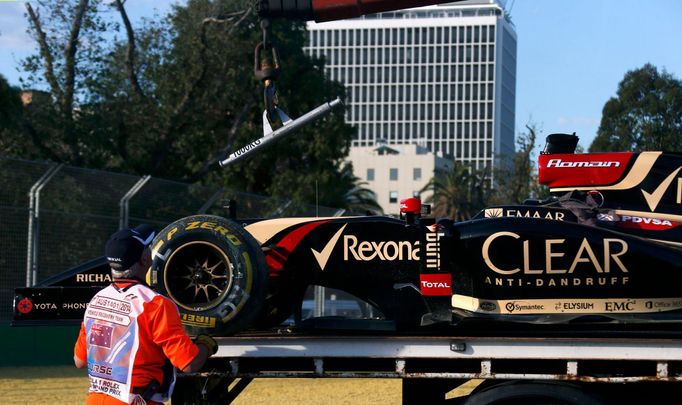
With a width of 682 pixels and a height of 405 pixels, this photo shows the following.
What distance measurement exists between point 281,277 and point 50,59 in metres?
28.1

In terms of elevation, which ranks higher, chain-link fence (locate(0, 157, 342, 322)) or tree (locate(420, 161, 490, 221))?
tree (locate(420, 161, 490, 221))

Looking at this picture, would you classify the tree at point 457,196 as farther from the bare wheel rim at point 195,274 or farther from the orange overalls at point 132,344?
the orange overalls at point 132,344

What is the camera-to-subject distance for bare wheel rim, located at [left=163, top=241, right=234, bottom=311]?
21.4 feet

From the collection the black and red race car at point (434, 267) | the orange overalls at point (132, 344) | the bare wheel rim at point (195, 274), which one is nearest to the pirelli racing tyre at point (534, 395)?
the black and red race car at point (434, 267)

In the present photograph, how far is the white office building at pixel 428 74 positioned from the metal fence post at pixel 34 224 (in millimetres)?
132506

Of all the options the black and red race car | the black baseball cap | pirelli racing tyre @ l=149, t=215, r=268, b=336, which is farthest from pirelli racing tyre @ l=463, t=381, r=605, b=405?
the black baseball cap

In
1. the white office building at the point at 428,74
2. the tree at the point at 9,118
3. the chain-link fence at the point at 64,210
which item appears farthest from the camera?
the white office building at the point at 428,74

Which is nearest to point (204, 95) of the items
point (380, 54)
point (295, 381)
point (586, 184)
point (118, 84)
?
point (118, 84)

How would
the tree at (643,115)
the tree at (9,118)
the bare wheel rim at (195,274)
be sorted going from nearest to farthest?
the bare wheel rim at (195,274)
the tree at (643,115)
the tree at (9,118)

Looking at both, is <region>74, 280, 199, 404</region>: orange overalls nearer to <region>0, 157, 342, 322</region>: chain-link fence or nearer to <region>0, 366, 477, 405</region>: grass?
<region>0, 366, 477, 405</region>: grass

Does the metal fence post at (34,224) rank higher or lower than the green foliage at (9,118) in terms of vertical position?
lower

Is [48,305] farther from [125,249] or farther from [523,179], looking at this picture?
[523,179]

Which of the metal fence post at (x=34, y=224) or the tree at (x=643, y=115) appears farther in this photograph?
the metal fence post at (x=34, y=224)

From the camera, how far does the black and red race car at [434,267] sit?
250 inches
